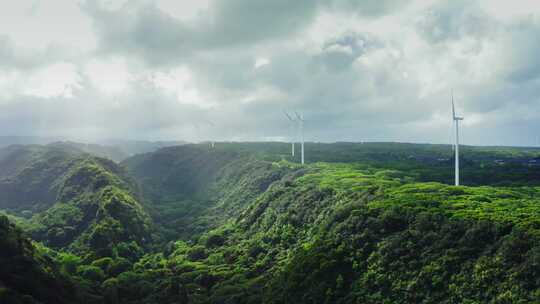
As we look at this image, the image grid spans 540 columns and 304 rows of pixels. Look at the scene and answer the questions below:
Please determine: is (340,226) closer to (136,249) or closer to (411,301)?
(411,301)

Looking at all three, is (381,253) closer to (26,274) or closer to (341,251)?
(341,251)

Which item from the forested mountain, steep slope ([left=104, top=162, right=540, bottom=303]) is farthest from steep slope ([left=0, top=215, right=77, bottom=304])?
steep slope ([left=104, top=162, right=540, bottom=303])

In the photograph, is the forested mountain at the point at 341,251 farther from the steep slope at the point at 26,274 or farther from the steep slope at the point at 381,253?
the steep slope at the point at 26,274

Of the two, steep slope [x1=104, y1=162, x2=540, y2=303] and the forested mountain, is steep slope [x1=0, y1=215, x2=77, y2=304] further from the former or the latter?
steep slope [x1=104, y1=162, x2=540, y2=303]

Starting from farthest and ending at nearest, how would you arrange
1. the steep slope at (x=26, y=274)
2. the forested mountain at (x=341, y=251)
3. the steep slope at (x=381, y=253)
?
1. the steep slope at (x=26, y=274)
2. the forested mountain at (x=341, y=251)
3. the steep slope at (x=381, y=253)

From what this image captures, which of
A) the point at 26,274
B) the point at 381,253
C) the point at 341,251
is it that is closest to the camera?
the point at 381,253

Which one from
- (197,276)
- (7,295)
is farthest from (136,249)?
(7,295)

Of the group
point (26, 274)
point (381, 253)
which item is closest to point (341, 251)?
point (381, 253)

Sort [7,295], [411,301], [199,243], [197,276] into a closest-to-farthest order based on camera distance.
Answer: [411,301] → [7,295] → [197,276] → [199,243]

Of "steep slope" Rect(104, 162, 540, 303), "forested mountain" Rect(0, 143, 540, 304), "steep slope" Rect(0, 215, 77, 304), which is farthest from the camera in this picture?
"steep slope" Rect(0, 215, 77, 304)

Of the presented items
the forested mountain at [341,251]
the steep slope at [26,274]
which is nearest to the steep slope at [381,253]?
the forested mountain at [341,251]

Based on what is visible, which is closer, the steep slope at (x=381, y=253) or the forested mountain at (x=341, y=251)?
the steep slope at (x=381, y=253)
